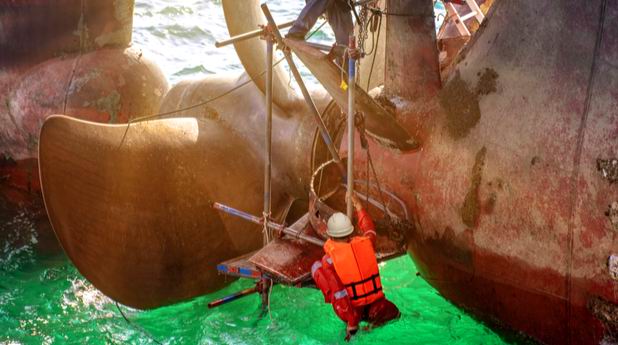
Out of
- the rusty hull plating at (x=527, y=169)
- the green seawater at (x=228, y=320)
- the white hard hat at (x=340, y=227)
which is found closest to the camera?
the rusty hull plating at (x=527, y=169)

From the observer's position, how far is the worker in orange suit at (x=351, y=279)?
575 centimetres

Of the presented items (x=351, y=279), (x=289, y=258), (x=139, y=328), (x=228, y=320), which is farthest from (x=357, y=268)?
(x=139, y=328)

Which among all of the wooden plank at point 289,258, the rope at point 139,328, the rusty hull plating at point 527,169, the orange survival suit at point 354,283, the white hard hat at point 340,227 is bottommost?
the rope at point 139,328

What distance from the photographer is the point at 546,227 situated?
17.4ft

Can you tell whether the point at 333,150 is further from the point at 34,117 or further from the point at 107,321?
the point at 34,117

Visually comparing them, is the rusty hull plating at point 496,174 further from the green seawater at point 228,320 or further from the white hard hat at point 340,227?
the white hard hat at point 340,227

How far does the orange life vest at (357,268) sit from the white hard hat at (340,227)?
4.2 inches

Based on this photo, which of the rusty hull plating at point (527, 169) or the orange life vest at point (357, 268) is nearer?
the rusty hull plating at point (527, 169)

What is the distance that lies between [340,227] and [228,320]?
8.64ft

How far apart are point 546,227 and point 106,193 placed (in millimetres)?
4365

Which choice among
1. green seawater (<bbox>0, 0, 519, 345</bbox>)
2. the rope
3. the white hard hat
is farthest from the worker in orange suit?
the rope

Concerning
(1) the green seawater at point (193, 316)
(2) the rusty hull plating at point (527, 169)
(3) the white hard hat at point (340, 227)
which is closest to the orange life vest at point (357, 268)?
(3) the white hard hat at point (340, 227)

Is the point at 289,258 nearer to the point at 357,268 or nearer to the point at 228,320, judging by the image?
the point at 357,268

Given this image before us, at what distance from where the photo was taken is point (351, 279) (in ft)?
18.8
